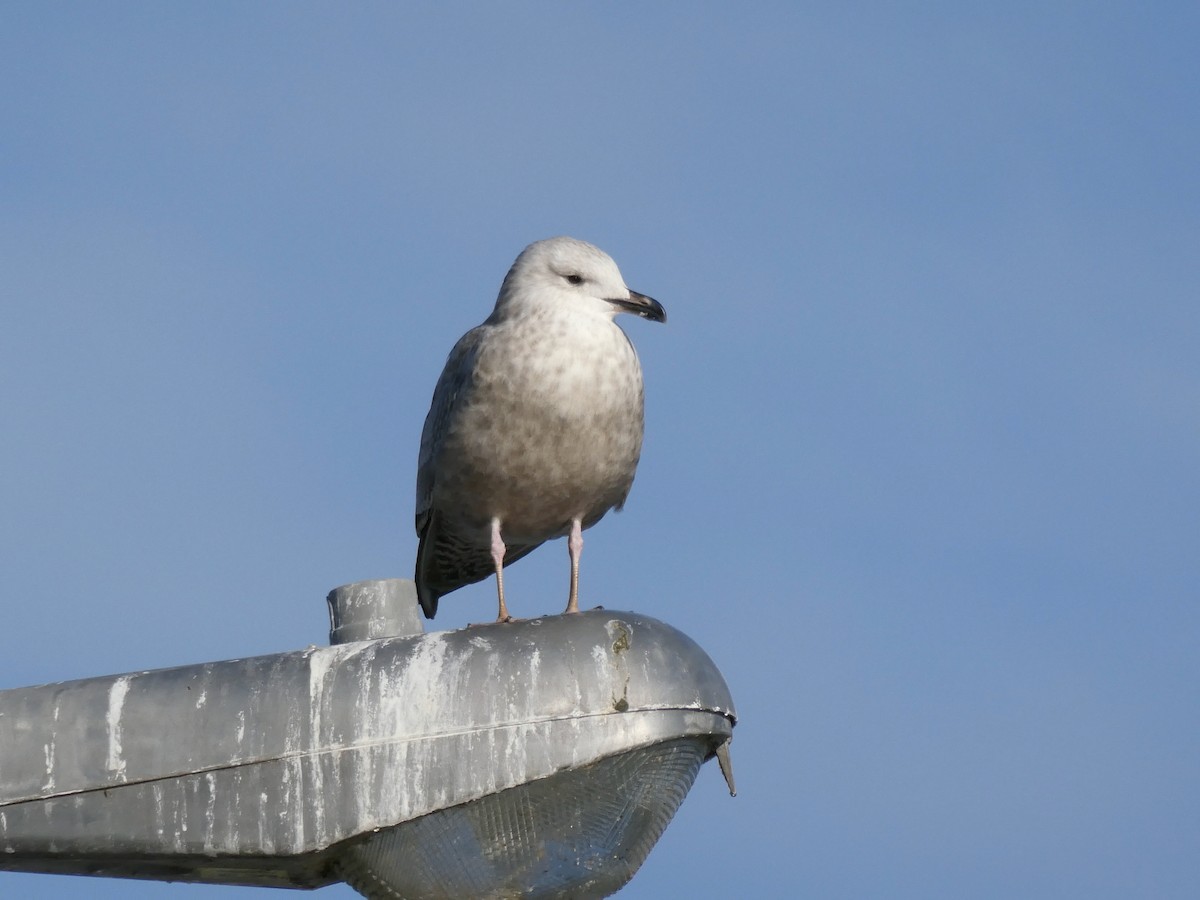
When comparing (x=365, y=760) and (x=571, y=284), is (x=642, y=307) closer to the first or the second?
(x=571, y=284)

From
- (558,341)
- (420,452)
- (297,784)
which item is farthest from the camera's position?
(420,452)

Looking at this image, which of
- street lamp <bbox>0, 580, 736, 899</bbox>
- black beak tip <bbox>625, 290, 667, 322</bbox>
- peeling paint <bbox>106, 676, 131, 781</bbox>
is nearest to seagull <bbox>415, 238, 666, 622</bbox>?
black beak tip <bbox>625, 290, 667, 322</bbox>

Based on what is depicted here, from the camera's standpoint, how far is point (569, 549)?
24.2 ft

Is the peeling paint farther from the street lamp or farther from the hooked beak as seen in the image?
the hooked beak

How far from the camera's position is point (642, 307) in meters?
7.38

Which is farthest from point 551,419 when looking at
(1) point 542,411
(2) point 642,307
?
(2) point 642,307

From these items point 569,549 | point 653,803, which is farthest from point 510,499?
point 653,803

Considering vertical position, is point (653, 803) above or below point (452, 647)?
below

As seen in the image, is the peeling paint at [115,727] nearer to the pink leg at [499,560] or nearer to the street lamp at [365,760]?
A: the street lamp at [365,760]

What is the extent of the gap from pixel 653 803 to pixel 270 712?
85cm

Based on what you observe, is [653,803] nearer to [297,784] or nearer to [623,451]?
[297,784]

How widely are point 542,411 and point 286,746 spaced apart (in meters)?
3.29

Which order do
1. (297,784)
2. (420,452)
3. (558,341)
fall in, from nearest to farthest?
1. (297,784)
2. (558,341)
3. (420,452)

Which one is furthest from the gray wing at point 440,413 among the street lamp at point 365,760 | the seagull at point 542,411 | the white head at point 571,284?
the street lamp at point 365,760
